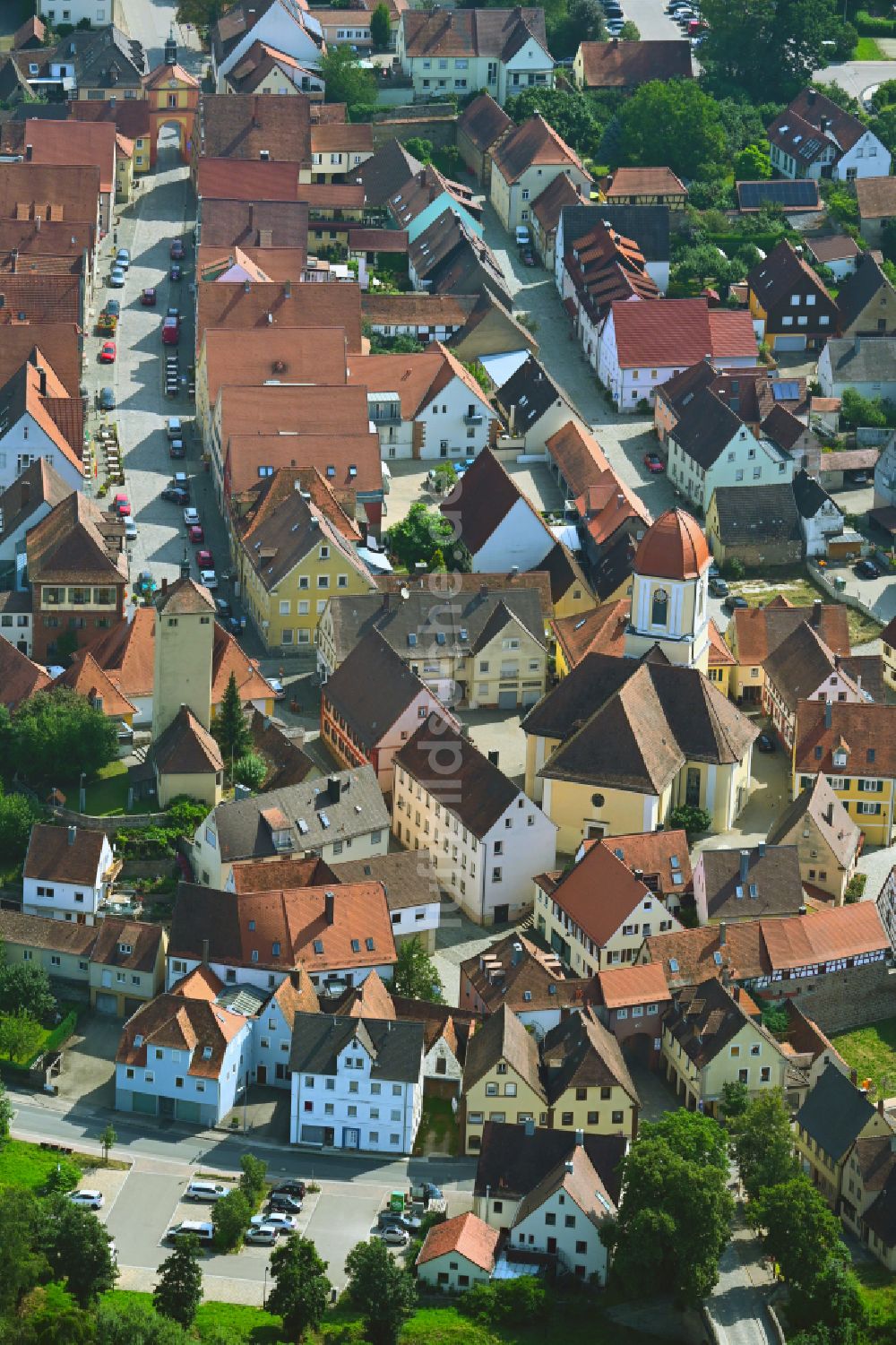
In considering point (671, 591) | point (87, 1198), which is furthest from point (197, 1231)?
point (671, 591)

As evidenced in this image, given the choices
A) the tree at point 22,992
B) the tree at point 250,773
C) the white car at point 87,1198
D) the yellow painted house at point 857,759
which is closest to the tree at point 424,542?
the tree at point 250,773

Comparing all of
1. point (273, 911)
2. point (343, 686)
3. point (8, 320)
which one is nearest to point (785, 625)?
point (343, 686)

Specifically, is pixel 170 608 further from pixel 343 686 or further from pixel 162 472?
pixel 162 472

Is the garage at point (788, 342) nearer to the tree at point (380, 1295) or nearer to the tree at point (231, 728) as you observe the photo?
the tree at point (231, 728)

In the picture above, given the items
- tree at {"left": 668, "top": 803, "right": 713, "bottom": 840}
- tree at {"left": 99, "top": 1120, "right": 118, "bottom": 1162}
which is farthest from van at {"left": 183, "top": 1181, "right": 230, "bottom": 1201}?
tree at {"left": 668, "top": 803, "right": 713, "bottom": 840}

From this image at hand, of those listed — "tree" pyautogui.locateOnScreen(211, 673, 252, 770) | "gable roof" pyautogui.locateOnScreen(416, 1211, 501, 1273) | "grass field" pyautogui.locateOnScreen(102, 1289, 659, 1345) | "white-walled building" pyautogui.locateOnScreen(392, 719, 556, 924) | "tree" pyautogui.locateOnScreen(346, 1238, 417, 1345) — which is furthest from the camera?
"tree" pyautogui.locateOnScreen(211, 673, 252, 770)

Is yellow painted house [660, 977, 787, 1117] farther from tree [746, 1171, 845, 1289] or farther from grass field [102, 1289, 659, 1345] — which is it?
grass field [102, 1289, 659, 1345]
